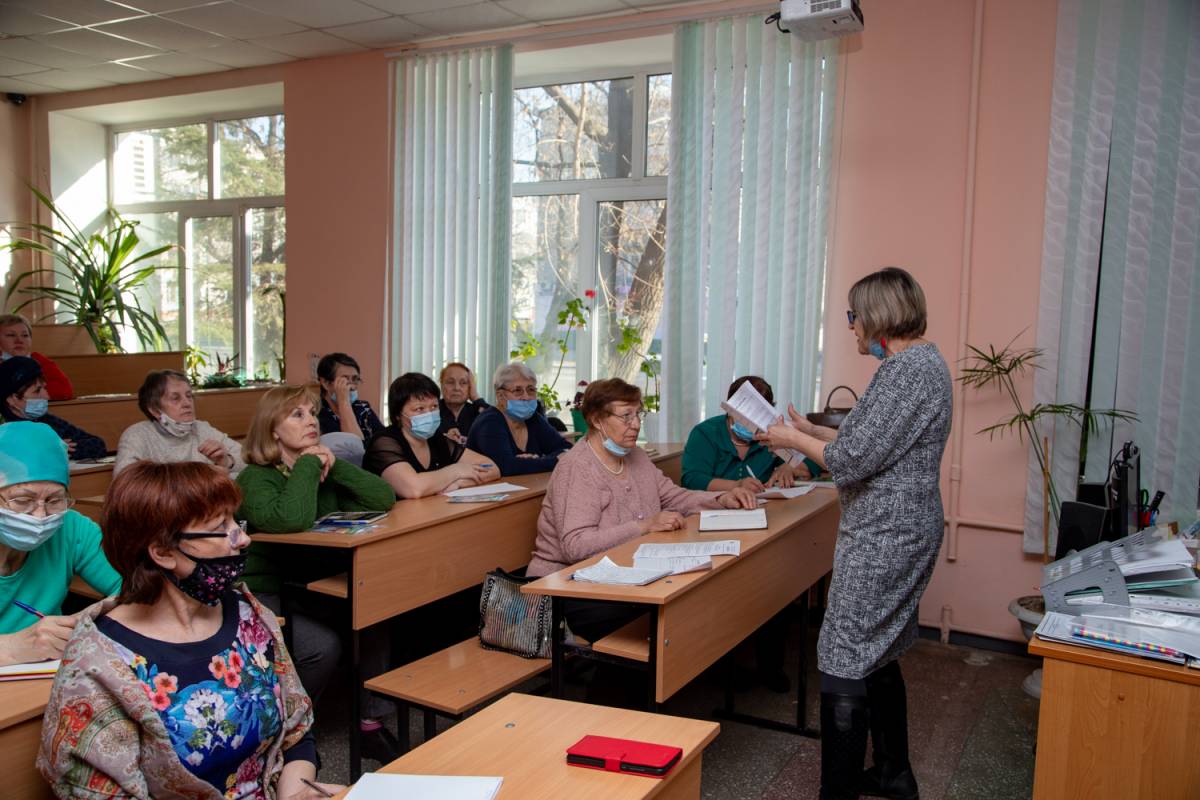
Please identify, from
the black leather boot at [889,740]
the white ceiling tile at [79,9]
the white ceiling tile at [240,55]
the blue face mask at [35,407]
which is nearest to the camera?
the black leather boot at [889,740]

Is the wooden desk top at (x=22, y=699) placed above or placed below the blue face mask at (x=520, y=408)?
below

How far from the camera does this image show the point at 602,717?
6.06 ft

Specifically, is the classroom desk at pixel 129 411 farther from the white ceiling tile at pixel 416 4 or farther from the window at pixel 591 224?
the white ceiling tile at pixel 416 4

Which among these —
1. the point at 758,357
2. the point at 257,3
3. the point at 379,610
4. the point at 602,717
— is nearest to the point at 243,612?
the point at 602,717

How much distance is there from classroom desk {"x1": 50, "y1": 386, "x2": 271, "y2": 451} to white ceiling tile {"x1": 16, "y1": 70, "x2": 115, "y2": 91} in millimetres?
2622

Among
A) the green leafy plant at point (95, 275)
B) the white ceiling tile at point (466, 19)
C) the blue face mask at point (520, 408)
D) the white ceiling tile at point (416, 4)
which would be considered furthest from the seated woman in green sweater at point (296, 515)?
the green leafy plant at point (95, 275)

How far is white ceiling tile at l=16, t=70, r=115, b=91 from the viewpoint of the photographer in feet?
23.1

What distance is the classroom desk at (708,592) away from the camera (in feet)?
8.20

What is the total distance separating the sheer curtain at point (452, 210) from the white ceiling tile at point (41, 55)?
241cm

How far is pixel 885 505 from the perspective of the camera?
2.54 metres

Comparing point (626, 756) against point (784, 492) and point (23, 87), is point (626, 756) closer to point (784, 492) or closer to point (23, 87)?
point (784, 492)

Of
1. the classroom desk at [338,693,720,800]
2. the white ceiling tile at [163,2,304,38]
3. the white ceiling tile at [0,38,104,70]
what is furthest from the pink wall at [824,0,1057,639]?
the white ceiling tile at [0,38,104,70]

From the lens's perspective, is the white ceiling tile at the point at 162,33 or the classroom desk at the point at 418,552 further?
the white ceiling tile at the point at 162,33

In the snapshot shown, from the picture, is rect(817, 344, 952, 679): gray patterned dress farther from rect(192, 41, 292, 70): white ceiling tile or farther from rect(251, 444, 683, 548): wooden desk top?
rect(192, 41, 292, 70): white ceiling tile
